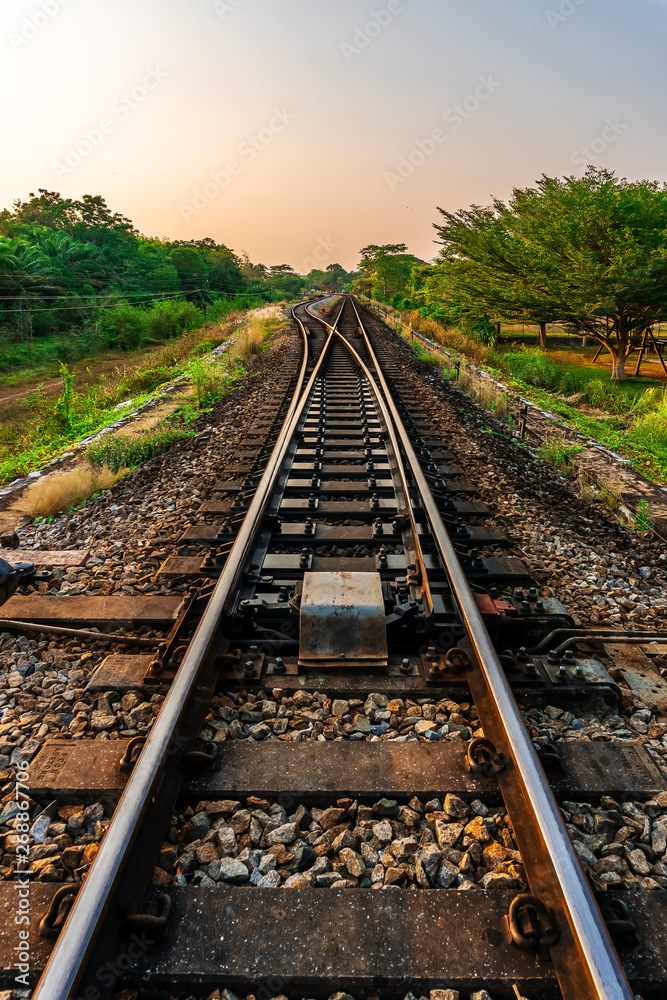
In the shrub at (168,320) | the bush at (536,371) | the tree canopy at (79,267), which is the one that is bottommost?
the bush at (536,371)

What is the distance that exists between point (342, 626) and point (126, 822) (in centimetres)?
121

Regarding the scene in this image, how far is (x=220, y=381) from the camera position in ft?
31.1

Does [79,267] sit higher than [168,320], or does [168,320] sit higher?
[79,267]

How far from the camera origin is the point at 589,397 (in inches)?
344

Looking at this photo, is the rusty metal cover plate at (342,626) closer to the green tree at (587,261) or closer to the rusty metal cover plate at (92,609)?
the rusty metal cover plate at (92,609)

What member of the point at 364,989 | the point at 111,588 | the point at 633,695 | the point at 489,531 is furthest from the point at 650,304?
the point at 364,989

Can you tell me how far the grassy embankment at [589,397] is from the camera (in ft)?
19.8

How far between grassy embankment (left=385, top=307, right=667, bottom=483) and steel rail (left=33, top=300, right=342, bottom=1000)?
4597mm

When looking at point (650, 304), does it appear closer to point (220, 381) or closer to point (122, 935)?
point (220, 381)

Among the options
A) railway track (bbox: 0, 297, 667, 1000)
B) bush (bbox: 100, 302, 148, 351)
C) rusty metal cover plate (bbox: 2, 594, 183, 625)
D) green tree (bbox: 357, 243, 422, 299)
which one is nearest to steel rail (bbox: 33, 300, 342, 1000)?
railway track (bbox: 0, 297, 667, 1000)

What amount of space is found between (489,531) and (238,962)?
2.94 m

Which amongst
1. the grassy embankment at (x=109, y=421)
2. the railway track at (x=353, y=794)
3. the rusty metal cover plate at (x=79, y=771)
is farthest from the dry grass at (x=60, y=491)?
the rusty metal cover plate at (x=79, y=771)

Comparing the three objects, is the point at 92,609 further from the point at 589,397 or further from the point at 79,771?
the point at 589,397
